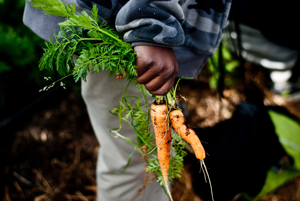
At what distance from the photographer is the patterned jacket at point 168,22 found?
1.72 feet

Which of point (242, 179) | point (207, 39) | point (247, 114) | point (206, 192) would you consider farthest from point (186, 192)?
point (207, 39)

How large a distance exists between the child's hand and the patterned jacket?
22 mm

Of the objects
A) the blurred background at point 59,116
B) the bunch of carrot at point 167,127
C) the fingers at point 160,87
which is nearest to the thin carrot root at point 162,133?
the bunch of carrot at point 167,127

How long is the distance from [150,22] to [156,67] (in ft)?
0.41

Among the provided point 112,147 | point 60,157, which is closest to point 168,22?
point 112,147

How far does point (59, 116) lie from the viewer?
1745 millimetres

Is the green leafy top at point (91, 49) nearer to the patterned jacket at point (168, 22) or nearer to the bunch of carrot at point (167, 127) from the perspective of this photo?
the patterned jacket at point (168, 22)

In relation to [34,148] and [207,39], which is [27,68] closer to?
[34,148]

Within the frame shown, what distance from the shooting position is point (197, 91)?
2.02 metres

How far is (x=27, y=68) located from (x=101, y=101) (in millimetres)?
1047

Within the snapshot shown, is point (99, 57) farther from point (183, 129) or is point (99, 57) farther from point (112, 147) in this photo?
point (112, 147)

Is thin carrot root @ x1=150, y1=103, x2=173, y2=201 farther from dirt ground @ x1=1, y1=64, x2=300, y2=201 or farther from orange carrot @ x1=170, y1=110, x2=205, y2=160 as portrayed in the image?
dirt ground @ x1=1, y1=64, x2=300, y2=201

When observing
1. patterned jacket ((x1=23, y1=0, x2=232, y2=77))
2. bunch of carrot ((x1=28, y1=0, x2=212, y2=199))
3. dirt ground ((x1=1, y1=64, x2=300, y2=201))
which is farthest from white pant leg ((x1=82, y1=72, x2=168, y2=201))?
dirt ground ((x1=1, y1=64, x2=300, y2=201))

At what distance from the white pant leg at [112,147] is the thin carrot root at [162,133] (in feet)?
0.46
